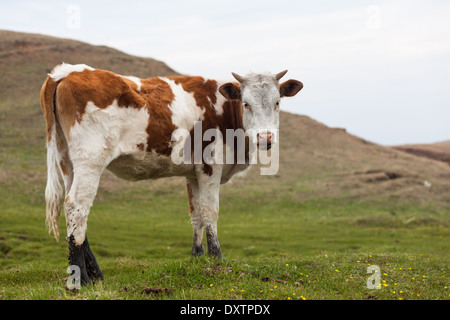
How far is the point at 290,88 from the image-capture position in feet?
37.6

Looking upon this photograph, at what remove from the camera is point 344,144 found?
65062 millimetres

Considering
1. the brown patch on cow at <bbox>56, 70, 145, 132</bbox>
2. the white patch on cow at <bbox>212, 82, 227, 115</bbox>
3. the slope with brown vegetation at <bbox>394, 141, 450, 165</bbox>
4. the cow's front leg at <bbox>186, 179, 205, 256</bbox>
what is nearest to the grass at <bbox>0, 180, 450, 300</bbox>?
the cow's front leg at <bbox>186, 179, 205, 256</bbox>

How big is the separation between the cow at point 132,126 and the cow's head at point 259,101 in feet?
0.07

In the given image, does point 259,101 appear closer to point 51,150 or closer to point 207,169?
point 207,169

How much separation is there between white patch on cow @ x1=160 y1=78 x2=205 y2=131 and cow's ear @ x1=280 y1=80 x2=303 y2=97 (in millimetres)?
2014

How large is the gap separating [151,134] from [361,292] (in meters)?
5.02

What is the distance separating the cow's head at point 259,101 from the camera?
1020 cm

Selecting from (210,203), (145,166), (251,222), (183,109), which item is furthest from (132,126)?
(251,222)

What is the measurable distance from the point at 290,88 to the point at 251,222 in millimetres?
24649

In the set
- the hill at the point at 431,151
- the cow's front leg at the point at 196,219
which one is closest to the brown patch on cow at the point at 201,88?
the cow's front leg at the point at 196,219

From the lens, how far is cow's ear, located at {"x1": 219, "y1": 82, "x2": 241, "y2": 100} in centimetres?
1077

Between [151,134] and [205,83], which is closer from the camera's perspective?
[151,134]
